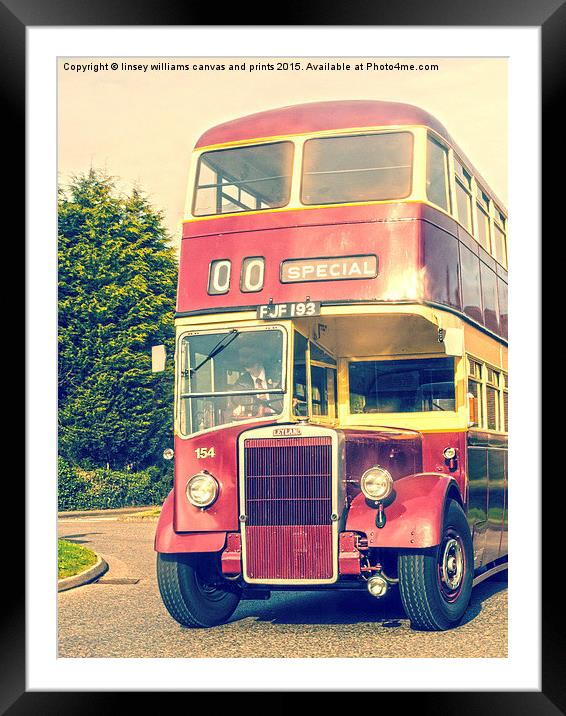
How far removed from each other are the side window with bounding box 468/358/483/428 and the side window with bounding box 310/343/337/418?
1.02 m

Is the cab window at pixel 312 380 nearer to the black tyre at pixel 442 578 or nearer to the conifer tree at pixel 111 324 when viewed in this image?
the conifer tree at pixel 111 324

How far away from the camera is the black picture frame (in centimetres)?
808

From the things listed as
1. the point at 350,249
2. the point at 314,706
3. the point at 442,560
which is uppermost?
the point at 350,249

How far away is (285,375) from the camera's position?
830 cm

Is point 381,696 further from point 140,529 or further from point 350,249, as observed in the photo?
point 350,249

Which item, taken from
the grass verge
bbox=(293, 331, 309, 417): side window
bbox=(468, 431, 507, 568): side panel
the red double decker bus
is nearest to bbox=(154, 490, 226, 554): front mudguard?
the red double decker bus

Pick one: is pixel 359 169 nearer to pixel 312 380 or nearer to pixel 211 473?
pixel 312 380

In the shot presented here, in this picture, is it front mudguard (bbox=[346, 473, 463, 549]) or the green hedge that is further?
the green hedge

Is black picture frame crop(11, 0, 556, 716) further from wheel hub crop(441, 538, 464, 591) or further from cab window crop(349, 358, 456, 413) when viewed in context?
cab window crop(349, 358, 456, 413)
